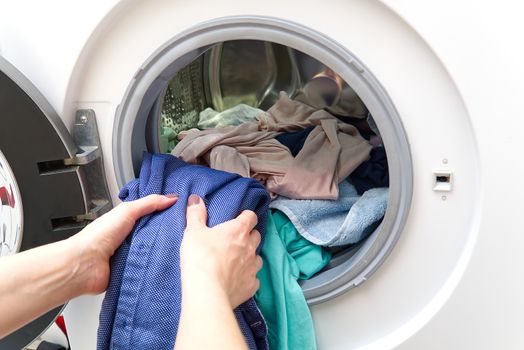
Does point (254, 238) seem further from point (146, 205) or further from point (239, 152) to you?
point (239, 152)

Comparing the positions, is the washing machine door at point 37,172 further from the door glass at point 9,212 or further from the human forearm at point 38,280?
the human forearm at point 38,280

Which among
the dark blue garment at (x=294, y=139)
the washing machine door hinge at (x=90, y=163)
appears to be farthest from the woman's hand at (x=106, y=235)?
the dark blue garment at (x=294, y=139)

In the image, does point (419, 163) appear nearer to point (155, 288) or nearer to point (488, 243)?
point (488, 243)

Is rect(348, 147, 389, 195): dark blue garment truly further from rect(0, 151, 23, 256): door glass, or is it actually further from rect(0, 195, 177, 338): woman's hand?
rect(0, 151, 23, 256): door glass

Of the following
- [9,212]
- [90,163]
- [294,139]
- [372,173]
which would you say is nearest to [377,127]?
[372,173]

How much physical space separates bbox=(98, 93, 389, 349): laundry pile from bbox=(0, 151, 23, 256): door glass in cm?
17

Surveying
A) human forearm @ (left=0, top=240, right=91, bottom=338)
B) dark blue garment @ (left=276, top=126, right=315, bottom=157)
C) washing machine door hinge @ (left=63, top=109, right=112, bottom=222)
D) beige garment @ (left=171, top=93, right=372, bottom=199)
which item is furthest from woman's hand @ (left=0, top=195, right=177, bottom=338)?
dark blue garment @ (left=276, top=126, right=315, bottom=157)

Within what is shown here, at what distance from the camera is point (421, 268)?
2.11 feet

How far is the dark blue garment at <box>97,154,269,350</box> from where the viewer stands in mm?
603

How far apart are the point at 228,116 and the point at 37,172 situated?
1.48 ft

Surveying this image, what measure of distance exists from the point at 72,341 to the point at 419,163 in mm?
641

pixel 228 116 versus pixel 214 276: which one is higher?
pixel 228 116

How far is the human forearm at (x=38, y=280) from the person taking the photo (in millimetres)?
603

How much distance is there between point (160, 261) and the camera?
610mm
